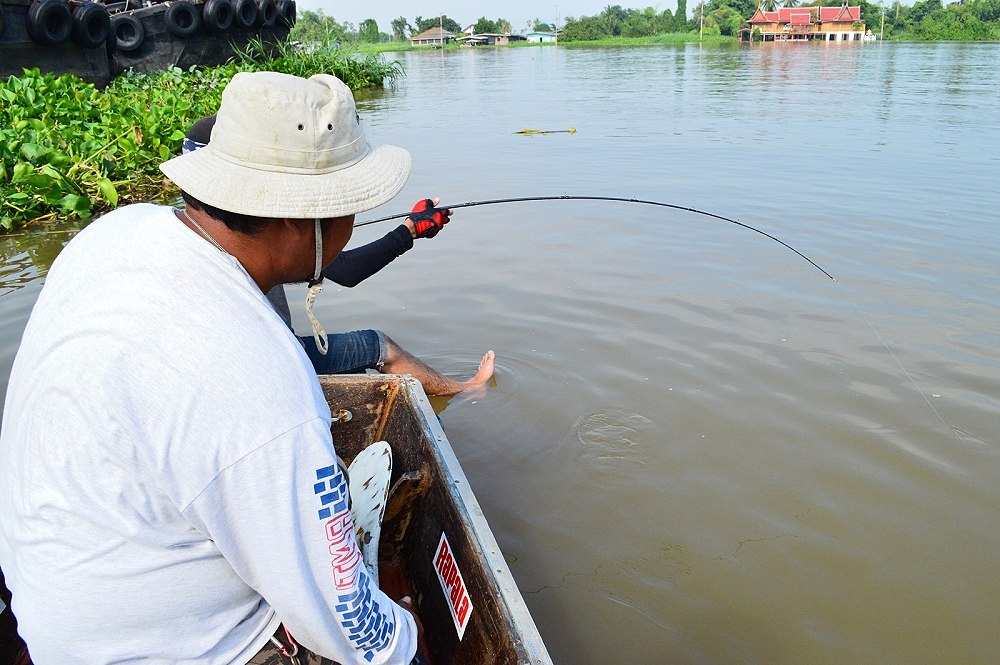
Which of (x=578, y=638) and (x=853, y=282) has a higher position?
(x=853, y=282)

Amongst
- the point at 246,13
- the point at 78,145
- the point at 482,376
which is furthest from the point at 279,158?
the point at 246,13

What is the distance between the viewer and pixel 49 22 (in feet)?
36.6

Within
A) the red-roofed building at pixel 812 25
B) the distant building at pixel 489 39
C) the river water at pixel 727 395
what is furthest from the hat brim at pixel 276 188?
the distant building at pixel 489 39

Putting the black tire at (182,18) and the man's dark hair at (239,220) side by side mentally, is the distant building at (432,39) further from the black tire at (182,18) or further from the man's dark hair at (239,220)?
the man's dark hair at (239,220)

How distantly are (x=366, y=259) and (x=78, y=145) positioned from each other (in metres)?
4.95

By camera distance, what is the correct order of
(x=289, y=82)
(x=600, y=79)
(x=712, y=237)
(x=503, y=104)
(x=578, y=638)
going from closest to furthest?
(x=289, y=82)
(x=578, y=638)
(x=712, y=237)
(x=503, y=104)
(x=600, y=79)

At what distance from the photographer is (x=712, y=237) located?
18.2 ft

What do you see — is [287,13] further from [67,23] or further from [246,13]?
[67,23]

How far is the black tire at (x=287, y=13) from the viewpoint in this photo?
60.6 feet

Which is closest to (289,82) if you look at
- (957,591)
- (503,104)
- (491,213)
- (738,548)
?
(738,548)

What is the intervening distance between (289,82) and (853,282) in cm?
412

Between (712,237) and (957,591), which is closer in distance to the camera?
(957,591)

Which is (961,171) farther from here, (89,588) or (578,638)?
(89,588)

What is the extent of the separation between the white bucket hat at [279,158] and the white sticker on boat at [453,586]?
0.95m
